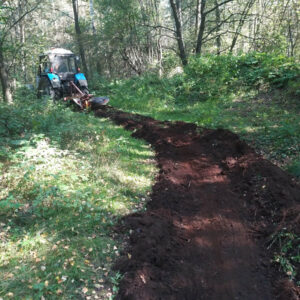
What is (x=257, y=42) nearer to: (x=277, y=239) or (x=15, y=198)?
(x=277, y=239)

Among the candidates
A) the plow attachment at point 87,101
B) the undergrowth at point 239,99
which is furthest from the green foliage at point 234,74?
the plow attachment at point 87,101

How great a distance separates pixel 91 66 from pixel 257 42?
1259 centimetres

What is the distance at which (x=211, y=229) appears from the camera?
391 centimetres

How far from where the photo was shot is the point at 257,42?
1578 centimetres

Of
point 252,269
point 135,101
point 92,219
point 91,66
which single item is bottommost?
point 252,269

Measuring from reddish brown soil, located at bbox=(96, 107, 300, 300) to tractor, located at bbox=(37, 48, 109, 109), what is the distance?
25.0 ft

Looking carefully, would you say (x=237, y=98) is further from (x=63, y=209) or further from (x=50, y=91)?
(x=63, y=209)

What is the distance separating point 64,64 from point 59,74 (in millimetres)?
607

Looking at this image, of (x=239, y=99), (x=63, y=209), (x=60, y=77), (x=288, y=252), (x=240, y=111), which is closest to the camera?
(x=288, y=252)

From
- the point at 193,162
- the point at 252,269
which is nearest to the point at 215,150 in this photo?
the point at 193,162

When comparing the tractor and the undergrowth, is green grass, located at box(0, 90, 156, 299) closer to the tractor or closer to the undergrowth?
the undergrowth

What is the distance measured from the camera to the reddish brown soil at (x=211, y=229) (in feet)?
9.71

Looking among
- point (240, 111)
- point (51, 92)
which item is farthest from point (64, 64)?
point (240, 111)

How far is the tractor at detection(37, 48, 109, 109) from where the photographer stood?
12.2 meters
